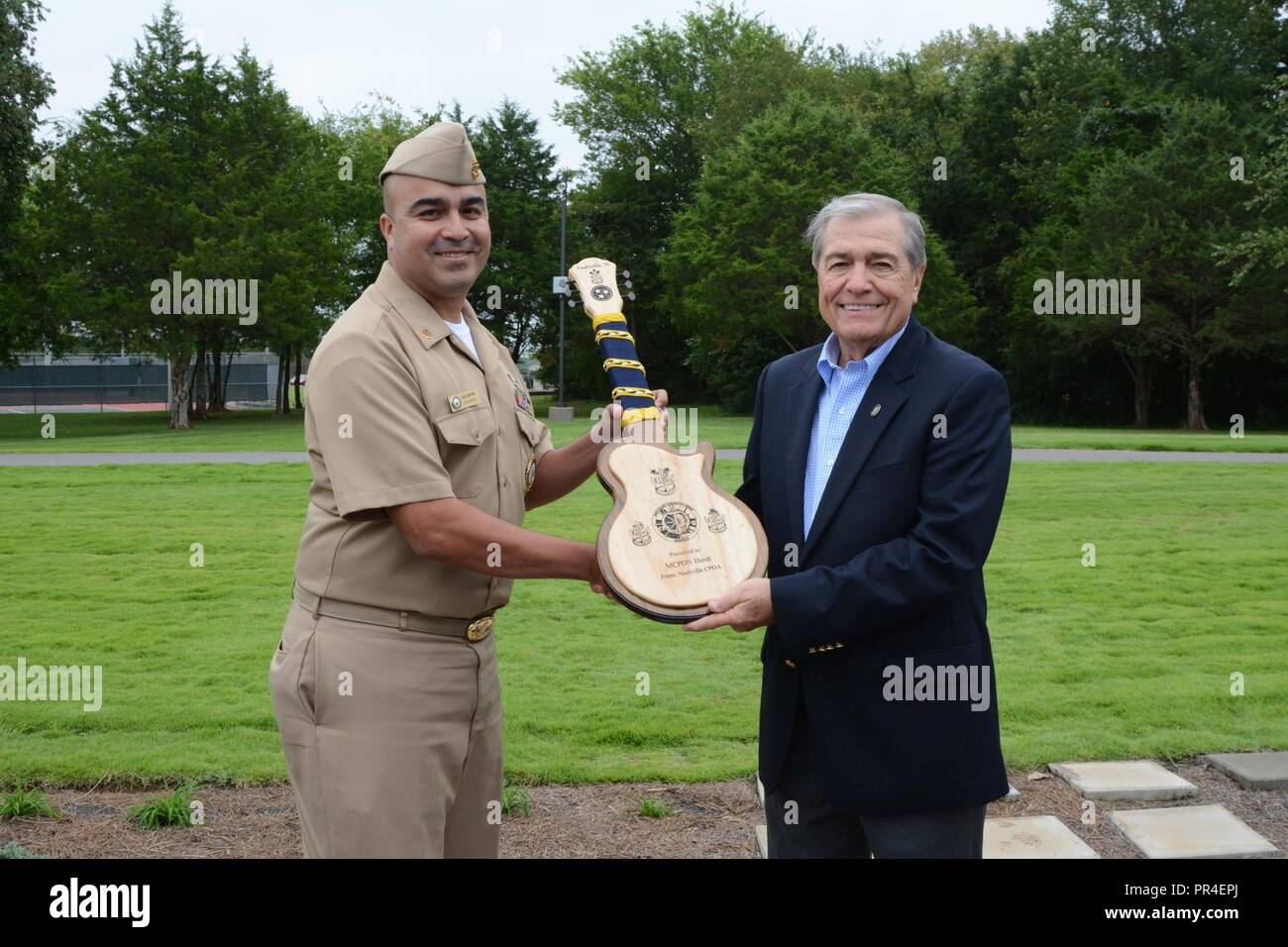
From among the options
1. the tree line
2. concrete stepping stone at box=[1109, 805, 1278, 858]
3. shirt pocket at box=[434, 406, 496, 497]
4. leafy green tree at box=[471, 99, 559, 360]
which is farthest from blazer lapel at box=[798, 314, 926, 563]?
leafy green tree at box=[471, 99, 559, 360]

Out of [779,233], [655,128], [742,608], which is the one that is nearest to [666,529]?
[742,608]

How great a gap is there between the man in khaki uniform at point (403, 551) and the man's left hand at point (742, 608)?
12.3 inches

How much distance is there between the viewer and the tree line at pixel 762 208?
1458 inches

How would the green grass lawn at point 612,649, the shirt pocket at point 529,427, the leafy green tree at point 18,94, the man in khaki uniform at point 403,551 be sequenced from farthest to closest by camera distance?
the leafy green tree at point 18,94, the green grass lawn at point 612,649, the shirt pocket at point 529,427, the man in khaki uniform at point 403,551

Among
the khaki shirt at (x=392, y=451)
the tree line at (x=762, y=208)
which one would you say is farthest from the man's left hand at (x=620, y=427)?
the tree line at (x=762, y=208)

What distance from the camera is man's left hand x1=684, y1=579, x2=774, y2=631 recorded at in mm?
2787

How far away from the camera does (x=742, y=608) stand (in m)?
2.80

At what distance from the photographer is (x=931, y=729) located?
2814 mm

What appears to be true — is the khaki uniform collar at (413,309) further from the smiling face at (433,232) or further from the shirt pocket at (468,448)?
the shirt pocket at (468,448)

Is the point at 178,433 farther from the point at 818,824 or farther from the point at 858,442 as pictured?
the point at 858,442

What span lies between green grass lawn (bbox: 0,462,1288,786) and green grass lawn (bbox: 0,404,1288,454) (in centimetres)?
655

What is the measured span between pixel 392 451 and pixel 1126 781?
3.98m

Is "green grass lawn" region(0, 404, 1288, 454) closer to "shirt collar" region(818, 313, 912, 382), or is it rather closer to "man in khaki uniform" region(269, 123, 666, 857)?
"shirt collar" region(818, 313, 912, 382)
